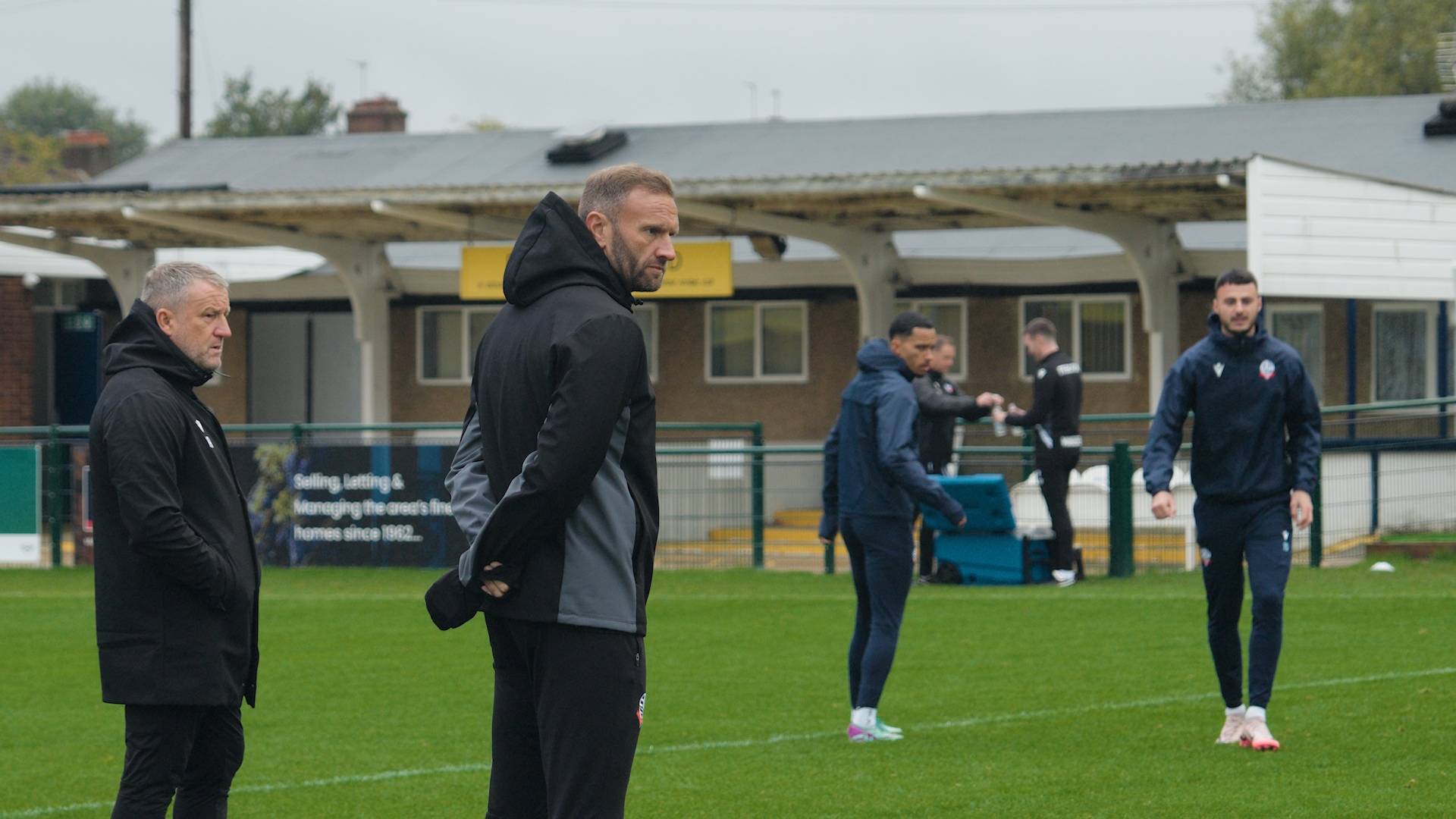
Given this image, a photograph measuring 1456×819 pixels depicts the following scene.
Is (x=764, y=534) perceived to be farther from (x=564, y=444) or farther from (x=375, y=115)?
(x=375, y=115)

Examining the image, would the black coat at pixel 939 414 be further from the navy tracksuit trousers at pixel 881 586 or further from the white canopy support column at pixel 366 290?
the white canopy support column at pixel 366 290

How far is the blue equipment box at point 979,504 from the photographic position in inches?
502

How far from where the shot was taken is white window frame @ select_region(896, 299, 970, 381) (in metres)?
21.1

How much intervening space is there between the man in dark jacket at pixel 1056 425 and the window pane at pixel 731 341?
946 cm

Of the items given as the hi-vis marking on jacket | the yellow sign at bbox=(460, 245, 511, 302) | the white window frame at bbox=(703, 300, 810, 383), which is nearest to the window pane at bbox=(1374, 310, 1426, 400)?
the white window frame at bbox=(703, 300, 810, 383)

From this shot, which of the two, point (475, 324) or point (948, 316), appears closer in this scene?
point (948, 316)

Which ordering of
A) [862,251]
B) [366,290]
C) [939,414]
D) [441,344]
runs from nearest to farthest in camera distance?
[939,414]
[862,251]
[366,290]
[441,344]

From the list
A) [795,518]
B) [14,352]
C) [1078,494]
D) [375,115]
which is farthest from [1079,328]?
[375,115]

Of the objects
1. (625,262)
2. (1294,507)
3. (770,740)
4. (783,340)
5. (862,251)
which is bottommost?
(770,740)

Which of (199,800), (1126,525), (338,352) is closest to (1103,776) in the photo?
(199,800)

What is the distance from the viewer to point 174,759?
14.3 feet

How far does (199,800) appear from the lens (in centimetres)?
455

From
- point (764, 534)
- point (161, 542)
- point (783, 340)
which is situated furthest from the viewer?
point (783, 340)

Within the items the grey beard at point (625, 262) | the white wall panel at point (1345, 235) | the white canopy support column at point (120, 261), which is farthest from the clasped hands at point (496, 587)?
the white canopy support column at point (120, 261)
